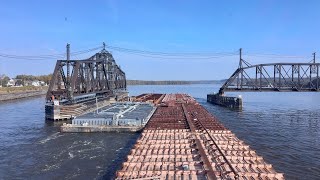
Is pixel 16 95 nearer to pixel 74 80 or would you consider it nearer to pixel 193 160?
pixel 74 80

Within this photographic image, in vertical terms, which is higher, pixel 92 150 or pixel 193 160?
pixel 193 160

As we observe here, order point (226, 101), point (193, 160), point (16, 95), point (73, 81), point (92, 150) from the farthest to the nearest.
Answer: point (16, 95)
point (226, 101)
point (73, 81)
point (92, 150)
point (193, 160)

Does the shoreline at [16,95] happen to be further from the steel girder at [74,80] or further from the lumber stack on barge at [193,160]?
the lumber stack on barge at [193,160]

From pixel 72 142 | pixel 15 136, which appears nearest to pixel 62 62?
pixel 15 136

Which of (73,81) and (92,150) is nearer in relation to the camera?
(92,150)

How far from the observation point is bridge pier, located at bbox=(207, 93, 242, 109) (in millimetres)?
85900

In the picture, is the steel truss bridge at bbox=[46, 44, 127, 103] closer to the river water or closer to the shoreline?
the river water

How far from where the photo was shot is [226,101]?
9388 cm

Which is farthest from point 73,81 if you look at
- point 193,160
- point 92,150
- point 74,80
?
point 193,160

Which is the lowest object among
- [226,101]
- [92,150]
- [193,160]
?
[92,150]

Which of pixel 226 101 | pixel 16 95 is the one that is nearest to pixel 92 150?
pixel 226 101

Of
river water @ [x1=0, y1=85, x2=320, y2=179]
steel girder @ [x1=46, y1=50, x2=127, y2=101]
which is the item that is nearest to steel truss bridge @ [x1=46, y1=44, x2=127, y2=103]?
steel girder @ [x1=46, y1=50, x2=127, y2=101]

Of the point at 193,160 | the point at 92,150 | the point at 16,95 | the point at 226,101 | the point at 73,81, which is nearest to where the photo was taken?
the point at 193,160

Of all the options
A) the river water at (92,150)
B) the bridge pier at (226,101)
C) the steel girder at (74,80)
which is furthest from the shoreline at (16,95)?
the bridge pier at (226,101)
